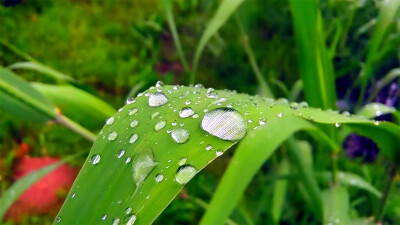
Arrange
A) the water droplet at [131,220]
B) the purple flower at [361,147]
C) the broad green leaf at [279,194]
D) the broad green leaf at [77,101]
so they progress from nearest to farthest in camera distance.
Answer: the water droplet at [131,220]
the broad green leaf at [77,101]
the broad green leaf at [279,194]
the purple flower at [361,147]

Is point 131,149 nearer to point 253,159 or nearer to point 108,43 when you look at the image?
point 253,159

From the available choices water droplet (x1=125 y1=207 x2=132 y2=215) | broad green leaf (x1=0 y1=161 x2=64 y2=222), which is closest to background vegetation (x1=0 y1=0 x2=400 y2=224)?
broad green leaf (x1=0 y1=161 x2=64 y2=222)

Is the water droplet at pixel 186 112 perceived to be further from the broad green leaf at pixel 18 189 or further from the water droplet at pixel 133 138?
the broad green leaf at pixel 18 189

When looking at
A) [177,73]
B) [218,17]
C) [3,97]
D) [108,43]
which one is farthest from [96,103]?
[108,43]

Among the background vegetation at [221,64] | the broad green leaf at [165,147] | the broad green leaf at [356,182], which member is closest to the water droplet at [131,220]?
the broad green leaf at [165,147]

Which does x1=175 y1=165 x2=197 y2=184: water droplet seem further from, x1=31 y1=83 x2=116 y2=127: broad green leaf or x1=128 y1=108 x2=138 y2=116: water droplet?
x1=31 y1=83 x2=116 y2=127: broad green leaf

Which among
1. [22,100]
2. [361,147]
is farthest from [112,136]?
[361,147]
